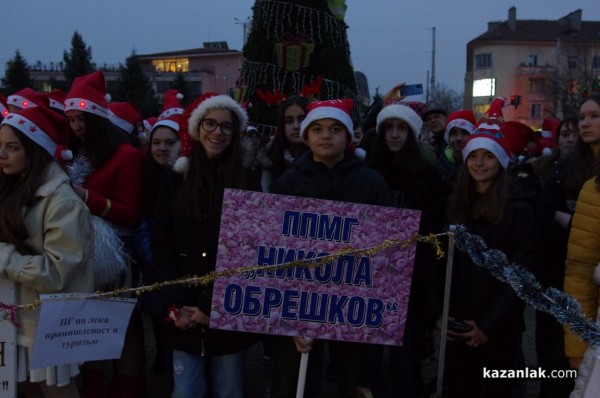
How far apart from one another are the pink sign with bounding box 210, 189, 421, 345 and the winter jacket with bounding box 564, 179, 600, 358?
0.96m

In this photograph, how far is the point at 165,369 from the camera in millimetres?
5090

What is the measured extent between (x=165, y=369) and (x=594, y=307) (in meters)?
3.61

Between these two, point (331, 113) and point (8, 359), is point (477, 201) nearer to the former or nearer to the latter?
point (331, 113)

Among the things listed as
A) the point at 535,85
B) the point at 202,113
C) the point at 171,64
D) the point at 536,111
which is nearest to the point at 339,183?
the point at 202,113

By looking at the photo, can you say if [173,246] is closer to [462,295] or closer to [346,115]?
[346,115]

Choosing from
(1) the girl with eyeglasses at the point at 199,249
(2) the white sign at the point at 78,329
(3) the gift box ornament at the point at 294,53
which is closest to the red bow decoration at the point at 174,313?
(1) the girl with eyeglasses at the point at 199,249

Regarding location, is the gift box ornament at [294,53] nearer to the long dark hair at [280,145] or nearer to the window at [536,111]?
the long dark hair at [280,145]

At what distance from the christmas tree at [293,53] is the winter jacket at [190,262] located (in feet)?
16.5

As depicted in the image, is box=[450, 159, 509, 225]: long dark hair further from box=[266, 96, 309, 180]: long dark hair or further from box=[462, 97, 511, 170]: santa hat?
box=[266, 96, 309, 180]: long dark hair

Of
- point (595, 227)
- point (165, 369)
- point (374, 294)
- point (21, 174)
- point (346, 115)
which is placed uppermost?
point (346, 115)

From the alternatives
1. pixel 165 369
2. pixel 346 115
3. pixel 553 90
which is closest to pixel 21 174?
pixel 346 115

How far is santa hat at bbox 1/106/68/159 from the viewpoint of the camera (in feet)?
10.5

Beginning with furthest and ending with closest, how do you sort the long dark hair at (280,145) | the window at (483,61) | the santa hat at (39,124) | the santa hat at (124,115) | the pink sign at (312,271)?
the window at (483,61)
the santa hat at (124,115)
the long dark hair at (280,145)
the santa hat at (39,124)
the pink sign at (312,271)

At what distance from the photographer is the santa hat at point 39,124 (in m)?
3.19
